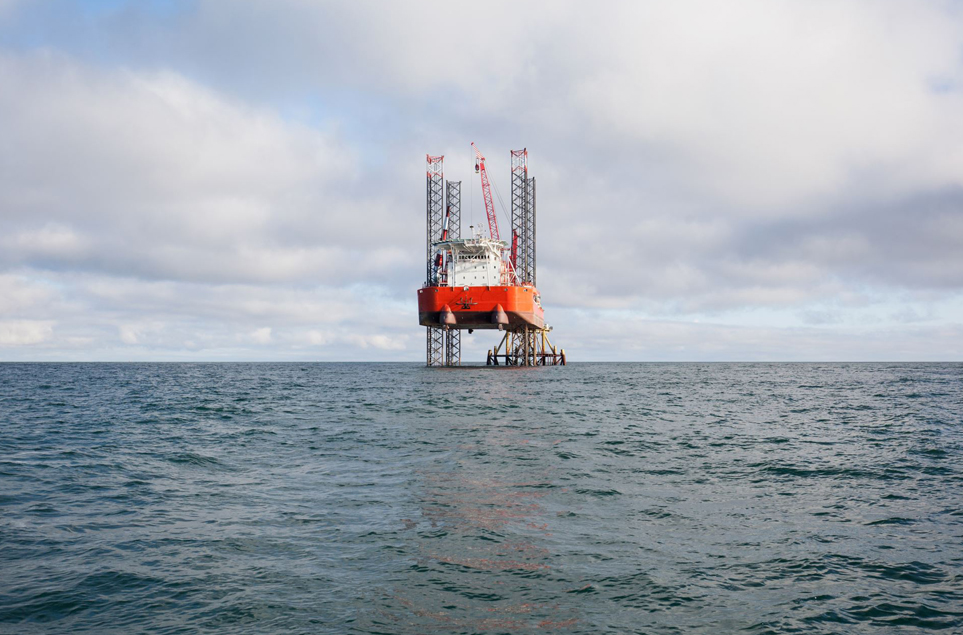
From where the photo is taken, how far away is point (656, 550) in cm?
861

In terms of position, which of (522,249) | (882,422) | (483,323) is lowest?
(882,422)

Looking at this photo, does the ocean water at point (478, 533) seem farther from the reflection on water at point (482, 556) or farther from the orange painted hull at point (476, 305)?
the orange painted hull at point (476, 305)

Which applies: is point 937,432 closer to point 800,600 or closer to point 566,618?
point 800,600

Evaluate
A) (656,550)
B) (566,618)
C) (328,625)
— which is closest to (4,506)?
(328,625)

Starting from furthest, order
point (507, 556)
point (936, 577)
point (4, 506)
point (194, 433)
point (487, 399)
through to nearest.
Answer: point (487, 399) → point (194, 433) → point (4, 506) → point (507, 556) → point (936, 577)

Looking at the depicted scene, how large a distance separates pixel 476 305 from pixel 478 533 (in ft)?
196

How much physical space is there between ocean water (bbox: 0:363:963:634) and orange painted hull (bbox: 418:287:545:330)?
4758 cm

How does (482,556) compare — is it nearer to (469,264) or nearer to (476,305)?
(476,305)

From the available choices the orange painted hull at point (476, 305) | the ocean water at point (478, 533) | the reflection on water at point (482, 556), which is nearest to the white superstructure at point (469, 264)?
the orange painted hull at point (476, 305)

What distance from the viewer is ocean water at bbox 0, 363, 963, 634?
655 centimetres

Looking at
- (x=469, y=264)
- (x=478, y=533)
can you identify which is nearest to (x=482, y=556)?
(x=478, y=533)

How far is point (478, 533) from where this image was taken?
9.26 meters

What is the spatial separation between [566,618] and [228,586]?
3.99 meters

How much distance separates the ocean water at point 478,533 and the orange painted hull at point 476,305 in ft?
156
